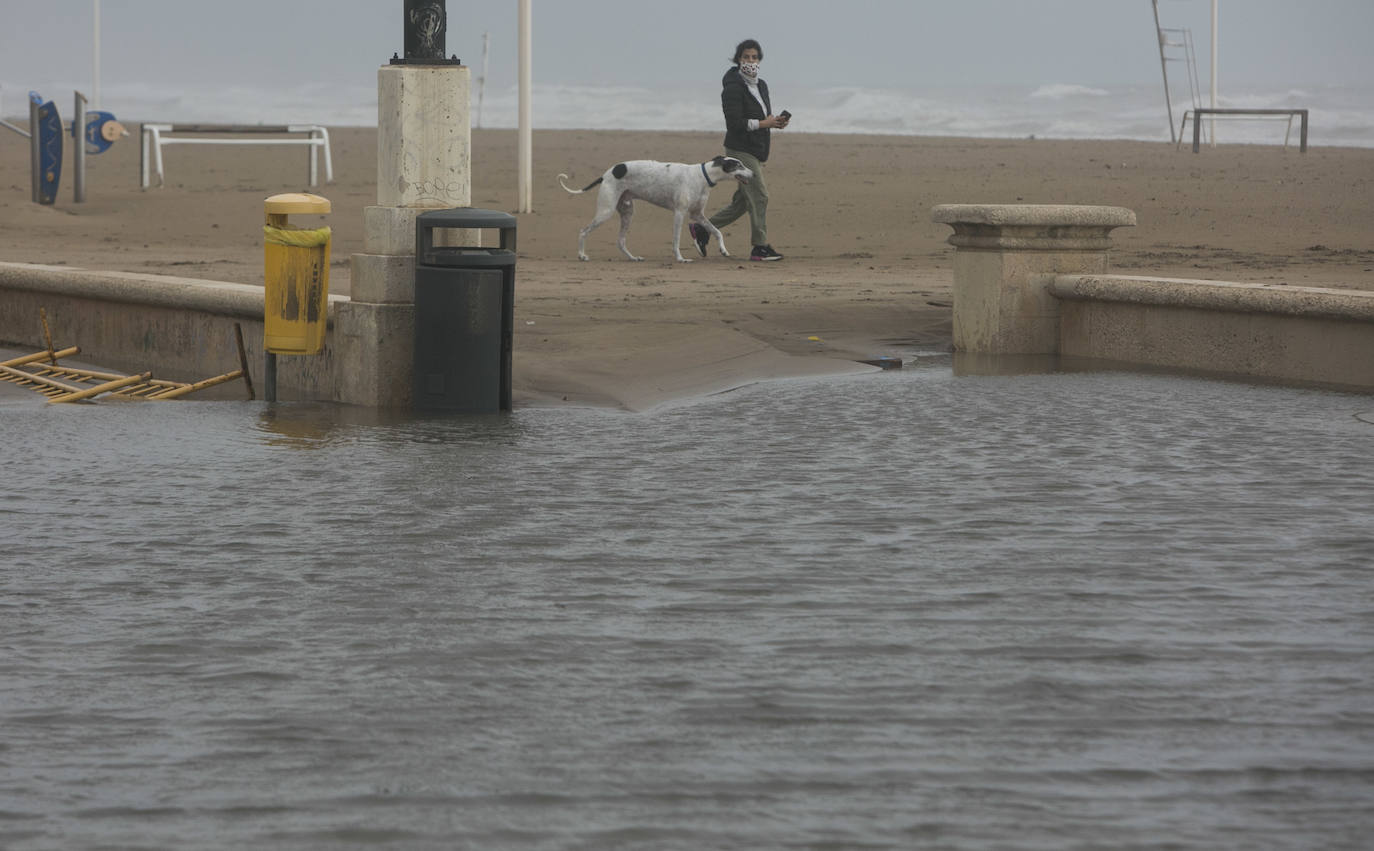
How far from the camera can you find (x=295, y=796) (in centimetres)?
418

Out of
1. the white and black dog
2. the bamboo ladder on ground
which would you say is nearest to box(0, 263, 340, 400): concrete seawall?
the bamboo ladder on ground

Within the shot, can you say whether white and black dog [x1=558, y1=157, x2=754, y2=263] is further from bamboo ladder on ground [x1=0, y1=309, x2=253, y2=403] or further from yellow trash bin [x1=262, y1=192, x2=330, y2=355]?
yellow trash bin [x1=262, y1=192, x2=330, y2=355]

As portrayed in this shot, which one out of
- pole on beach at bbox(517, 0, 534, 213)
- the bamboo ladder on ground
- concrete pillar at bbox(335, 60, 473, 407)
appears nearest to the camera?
concrete pillar at bbox(335, 60, 473, 407)

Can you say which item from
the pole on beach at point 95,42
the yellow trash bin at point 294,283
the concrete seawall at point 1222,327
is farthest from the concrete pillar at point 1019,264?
the pole on beach at point 95,42

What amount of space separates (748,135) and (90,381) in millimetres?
8752

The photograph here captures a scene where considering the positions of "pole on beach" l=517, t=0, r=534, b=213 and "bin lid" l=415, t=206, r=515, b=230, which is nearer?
"bin lid" l=415, t=206, r=515, b=230

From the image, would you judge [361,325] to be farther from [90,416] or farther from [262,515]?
[262,515]

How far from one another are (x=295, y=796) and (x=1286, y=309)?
8.47 metres

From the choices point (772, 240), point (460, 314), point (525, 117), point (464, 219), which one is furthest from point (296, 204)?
point (525, 117)

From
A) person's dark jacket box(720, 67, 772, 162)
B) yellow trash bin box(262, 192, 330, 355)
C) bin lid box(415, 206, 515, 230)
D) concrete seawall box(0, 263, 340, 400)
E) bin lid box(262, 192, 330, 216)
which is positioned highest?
person's dark jacket box(720, 67, 772, 162)

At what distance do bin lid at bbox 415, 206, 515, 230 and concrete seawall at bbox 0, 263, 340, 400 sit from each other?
1143 millimetres

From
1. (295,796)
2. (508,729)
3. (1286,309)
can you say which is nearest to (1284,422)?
(1286,309)

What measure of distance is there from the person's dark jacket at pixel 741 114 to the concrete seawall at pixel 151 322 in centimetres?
742

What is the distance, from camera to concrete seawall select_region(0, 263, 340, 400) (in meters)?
11.8
